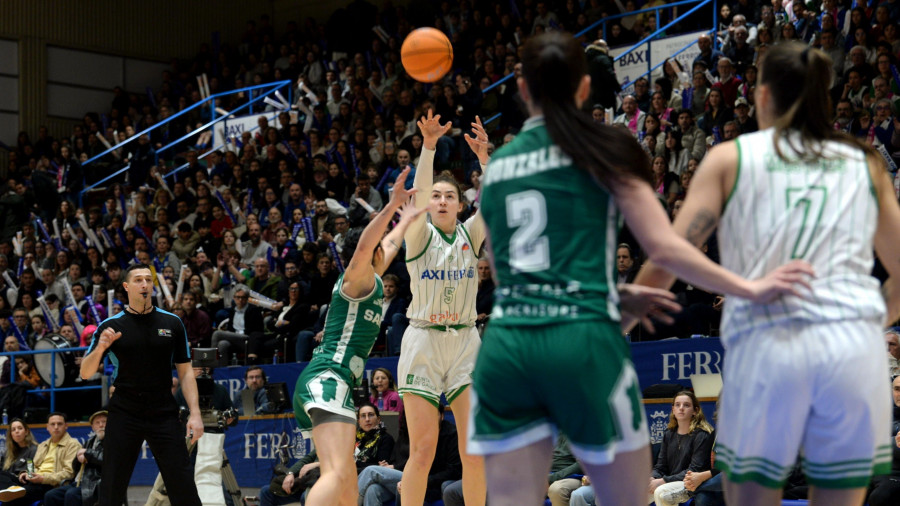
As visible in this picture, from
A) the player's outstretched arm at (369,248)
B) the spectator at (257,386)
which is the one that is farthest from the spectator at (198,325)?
the player's outstretched arm at (369,248)

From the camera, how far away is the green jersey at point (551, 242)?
3230 mm

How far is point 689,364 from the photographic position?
33.9ft

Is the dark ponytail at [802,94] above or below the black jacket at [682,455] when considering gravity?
above

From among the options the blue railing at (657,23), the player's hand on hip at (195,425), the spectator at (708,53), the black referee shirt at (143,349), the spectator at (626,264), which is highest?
the blue railing at (657,23)

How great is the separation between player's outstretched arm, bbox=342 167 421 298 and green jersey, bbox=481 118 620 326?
Result: 2.09m

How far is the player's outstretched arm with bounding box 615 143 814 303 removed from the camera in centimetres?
318

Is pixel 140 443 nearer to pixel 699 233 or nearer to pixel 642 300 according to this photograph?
pixel 642 300

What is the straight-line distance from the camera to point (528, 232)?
3.29 m

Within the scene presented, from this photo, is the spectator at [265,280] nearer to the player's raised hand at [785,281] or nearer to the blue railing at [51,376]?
the blue railing at [51,376]

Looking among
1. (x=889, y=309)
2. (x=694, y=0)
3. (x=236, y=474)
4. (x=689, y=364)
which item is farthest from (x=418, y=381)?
(x=694, y=0)

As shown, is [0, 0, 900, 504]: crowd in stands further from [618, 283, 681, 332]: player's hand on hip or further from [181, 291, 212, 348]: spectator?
[618, 283, 681, 332]: player's hand on hip

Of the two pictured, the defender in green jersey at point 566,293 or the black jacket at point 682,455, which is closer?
the defender in green jersey at point 566,293

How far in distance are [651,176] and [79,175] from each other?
22289 millimetres

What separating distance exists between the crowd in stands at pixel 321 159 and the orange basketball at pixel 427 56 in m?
3.10
